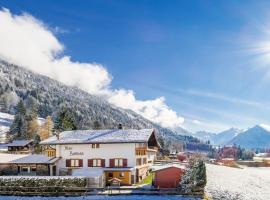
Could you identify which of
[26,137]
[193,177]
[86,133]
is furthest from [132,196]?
[26,137]

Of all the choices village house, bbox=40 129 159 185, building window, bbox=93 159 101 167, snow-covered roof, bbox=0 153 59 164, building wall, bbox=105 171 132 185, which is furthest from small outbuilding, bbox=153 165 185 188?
snow-covered roof, bbox=0 153 59 164

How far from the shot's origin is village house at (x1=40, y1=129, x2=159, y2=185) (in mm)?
73375

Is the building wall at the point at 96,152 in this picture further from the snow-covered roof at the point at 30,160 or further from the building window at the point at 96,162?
the snow-covered roof at the point at 30,160

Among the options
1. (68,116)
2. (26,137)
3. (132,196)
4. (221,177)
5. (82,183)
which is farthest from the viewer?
(26,137)

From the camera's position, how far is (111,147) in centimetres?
7575

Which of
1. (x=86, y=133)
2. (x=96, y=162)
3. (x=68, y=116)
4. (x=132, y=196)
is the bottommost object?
(x=132, y=196)

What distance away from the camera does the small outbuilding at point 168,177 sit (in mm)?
67062

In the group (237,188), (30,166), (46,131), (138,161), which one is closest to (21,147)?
(46,131)

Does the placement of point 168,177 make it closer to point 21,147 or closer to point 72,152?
point 72,152

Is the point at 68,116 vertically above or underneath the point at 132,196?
above

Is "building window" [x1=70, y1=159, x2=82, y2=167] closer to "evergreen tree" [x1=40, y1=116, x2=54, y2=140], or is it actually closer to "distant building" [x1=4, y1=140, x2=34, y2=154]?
"distant building" [x1=4, y1=140, x2=34, y2=154]

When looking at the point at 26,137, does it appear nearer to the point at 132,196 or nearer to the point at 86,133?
the point at 86,133

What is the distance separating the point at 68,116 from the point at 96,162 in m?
52.0

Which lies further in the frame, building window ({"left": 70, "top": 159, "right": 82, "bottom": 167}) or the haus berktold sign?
the haus berktold sign
